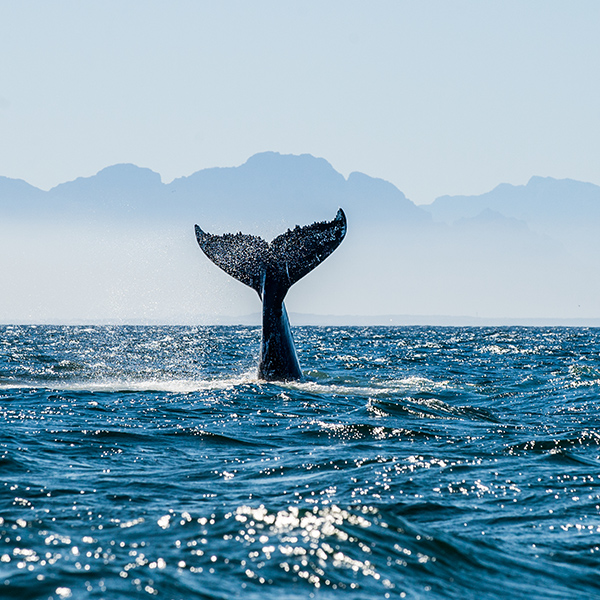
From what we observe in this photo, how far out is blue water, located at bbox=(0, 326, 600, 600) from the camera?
490 cm

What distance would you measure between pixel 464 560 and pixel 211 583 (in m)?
1.69

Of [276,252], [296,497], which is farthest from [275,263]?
[296,497]

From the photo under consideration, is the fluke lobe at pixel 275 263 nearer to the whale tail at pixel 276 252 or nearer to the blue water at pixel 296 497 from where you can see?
the whale tail at pixel 276 252

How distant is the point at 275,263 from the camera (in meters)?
15.3

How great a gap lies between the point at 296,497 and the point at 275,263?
8884 mm

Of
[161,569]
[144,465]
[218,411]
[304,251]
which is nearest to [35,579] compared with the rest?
[161,569]

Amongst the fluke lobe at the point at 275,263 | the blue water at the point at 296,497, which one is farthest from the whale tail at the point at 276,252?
the blue water at the point at 296,497

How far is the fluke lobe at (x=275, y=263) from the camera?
48.6 ft

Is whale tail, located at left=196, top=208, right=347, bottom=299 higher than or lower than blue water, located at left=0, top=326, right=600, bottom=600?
higher

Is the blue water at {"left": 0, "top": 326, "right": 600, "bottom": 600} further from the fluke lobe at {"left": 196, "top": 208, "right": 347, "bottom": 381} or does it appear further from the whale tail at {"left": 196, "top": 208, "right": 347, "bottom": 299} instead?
the whale tail at {"left": 196, "top": 208, "right": 347, "bottom": 299}

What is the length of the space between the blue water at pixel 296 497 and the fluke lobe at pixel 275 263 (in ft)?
5.66

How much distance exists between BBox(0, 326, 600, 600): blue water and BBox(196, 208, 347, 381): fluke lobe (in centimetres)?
173

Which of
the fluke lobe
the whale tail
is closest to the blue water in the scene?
the fluke lobe

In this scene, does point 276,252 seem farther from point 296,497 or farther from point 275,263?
point 296,497
